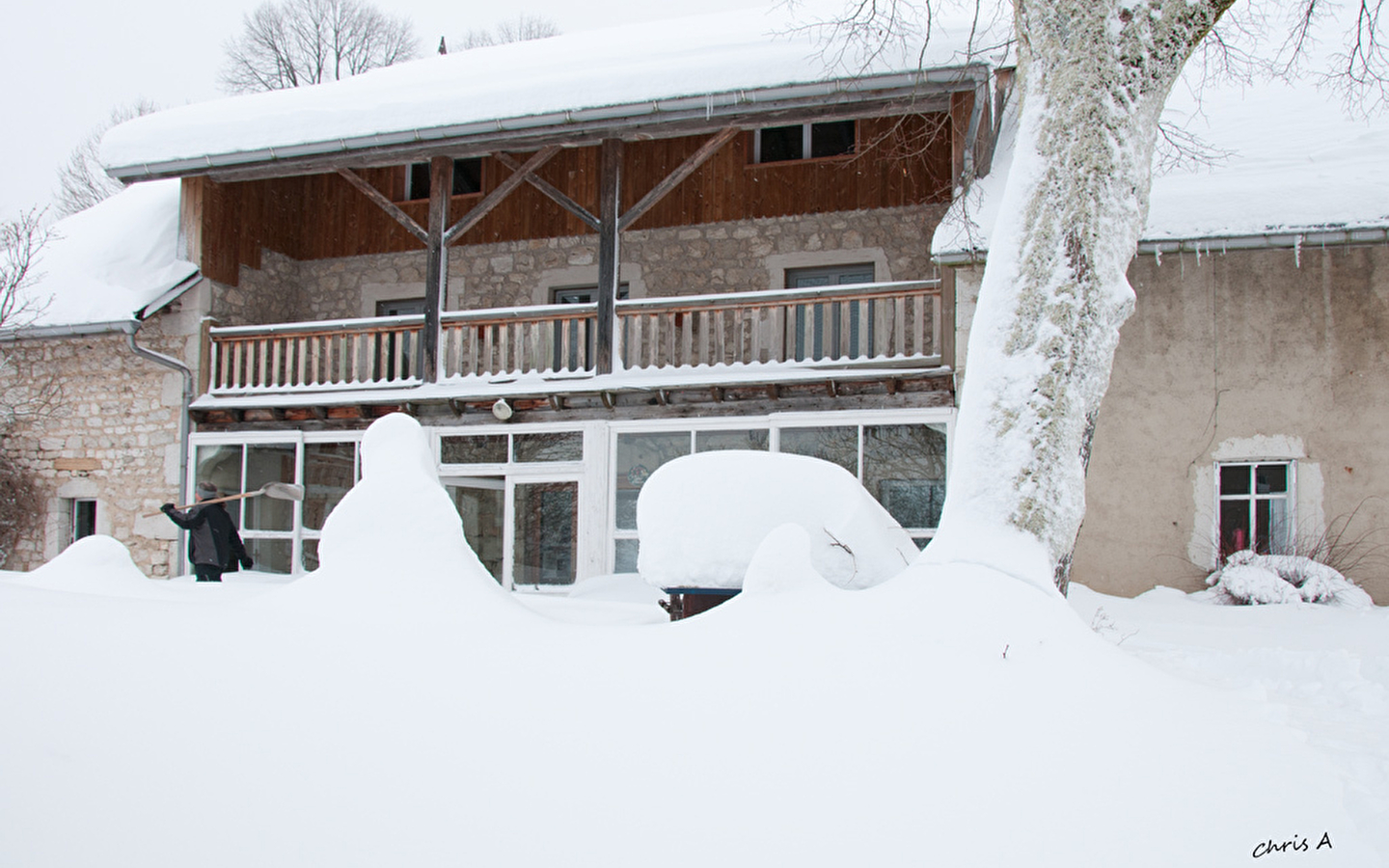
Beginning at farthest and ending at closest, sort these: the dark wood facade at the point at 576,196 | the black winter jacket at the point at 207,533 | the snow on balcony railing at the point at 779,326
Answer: the dark wood facade at the point at 576,196
the snow on balcony railing at the point at 779,326
the black winter jacket at the point at 207,533

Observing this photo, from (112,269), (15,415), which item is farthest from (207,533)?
(15,415)

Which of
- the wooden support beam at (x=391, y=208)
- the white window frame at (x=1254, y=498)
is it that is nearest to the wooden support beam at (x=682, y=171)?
the wooden support beam at (x=391, y=208)

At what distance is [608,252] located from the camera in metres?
10.4

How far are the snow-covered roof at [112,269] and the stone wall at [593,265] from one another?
76 cm

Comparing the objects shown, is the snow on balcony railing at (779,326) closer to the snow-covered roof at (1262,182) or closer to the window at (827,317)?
the window at (827,317)

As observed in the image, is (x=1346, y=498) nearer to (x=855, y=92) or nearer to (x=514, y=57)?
(x=855, y=92)

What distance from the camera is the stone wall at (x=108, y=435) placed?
1172 centimetres

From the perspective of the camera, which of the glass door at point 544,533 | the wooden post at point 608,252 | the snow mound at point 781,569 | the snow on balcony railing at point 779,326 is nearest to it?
the snow mound at point 781,569

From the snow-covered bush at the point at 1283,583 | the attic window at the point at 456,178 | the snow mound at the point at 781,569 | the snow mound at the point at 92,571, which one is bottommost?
the snow-covered bush at the point at 1283,583

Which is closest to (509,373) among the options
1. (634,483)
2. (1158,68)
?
(634,483)

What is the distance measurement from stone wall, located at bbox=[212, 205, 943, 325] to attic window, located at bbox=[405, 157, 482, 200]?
0.82 m

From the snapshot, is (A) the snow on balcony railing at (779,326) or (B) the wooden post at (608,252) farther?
(B) the wooden post at (608,252)

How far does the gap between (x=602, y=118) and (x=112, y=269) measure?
6340 millimetres

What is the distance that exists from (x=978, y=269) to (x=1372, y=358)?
3.36 metres
